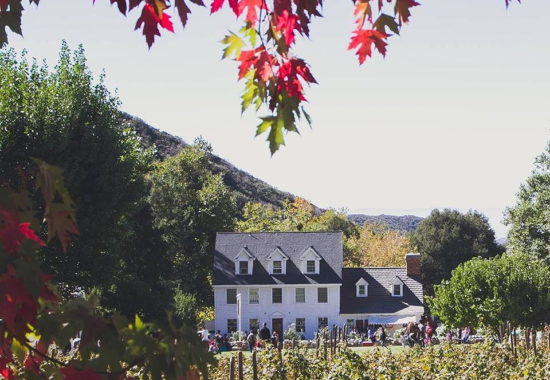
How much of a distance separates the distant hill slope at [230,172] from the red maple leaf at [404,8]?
397ft

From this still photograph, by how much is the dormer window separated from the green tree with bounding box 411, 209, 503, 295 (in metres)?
13.9

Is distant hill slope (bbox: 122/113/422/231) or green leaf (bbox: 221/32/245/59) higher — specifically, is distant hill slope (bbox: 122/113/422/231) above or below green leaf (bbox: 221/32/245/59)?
above

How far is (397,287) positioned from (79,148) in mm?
31729

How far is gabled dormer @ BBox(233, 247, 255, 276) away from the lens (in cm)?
5594

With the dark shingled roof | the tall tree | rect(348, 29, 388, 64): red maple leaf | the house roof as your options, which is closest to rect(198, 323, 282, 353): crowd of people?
the dark shingled roof

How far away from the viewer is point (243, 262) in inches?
2211

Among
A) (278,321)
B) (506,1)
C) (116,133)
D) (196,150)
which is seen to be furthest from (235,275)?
(506,1)

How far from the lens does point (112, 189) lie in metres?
30.5

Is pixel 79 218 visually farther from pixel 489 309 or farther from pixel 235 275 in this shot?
pixel 235 275

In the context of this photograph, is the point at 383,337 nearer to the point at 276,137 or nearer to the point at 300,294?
the point at 300,294

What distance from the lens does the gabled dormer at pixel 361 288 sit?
185 feet

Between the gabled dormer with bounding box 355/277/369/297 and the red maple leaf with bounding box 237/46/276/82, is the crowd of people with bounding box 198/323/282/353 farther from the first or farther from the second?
the red maple leaf with bounding box 237/46/276/82

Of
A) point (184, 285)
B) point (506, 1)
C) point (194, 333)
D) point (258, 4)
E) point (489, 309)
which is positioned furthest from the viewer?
point (184, 285)

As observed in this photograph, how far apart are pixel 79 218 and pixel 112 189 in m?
1.57
